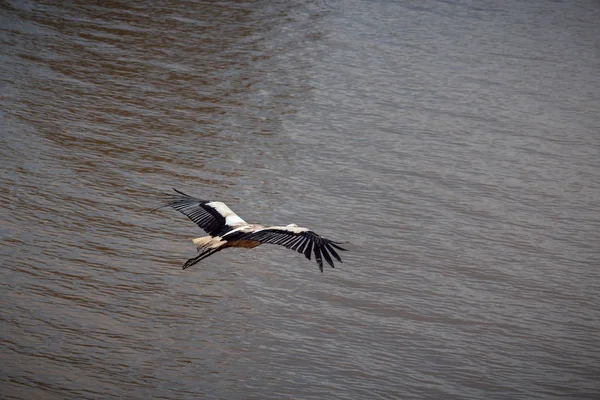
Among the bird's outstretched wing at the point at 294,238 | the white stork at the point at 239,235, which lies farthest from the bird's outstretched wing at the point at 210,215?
the bird's outstretched wing at the point at 294,238

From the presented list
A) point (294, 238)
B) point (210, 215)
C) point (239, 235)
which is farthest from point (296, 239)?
point (210, 215)

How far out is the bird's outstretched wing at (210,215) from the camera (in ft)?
16.7

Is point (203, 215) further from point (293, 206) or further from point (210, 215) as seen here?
point (293, 206)

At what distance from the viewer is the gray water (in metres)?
4.80

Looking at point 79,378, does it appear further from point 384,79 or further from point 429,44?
point 429,44

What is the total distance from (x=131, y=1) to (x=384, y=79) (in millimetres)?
4423

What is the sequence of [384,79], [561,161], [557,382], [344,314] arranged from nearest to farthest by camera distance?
[557,382], [344,314], [561,161], [384,79]

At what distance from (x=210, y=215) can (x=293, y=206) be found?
1.58 meters

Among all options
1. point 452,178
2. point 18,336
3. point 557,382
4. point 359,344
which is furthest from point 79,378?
point 452,178

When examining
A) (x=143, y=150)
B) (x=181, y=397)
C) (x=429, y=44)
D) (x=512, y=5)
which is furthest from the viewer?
(x=512, y=5)

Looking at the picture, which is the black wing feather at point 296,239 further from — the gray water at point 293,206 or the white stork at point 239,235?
the gray water at point 293,206

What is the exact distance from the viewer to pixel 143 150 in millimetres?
7363

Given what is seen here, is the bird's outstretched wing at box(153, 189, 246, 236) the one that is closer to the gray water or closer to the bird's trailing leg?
the bird's trailing leg

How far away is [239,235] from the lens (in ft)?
16.0
